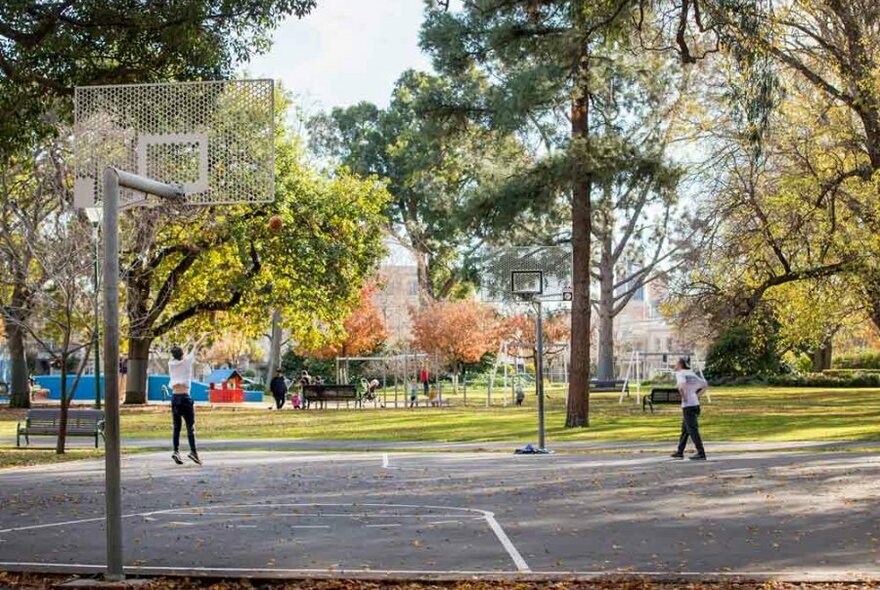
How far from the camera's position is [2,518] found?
1232 centimetres

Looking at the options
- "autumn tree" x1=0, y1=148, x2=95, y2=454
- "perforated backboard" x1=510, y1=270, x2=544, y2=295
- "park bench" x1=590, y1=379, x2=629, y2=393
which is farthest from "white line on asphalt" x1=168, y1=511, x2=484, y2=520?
"park bench" x1=590, y1=379, x2=629, y2=393

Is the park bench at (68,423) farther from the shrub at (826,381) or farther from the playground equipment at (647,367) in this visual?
the shrub at (826,381)

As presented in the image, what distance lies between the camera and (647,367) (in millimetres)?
100938

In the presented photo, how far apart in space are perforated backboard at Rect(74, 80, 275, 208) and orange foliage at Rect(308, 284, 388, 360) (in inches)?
2133

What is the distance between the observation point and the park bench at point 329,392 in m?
45.5

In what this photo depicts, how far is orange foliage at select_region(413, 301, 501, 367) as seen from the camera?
6738 cm

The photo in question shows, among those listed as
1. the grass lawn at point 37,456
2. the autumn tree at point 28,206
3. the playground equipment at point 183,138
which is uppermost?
the autumn tree at point 28,206

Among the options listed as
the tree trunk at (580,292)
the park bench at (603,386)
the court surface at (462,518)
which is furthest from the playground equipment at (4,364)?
the court surface at (462,518)

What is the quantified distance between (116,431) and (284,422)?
27659 mm

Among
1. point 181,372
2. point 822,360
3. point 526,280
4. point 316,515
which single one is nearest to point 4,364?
point 822,360

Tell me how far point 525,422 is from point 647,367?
69.0 m

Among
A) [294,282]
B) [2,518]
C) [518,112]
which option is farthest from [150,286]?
[2,518]

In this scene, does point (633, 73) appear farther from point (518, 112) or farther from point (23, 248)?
point (23, 248)

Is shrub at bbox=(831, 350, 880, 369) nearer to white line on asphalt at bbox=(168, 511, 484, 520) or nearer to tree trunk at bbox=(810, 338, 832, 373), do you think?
tree trunk at bbox=(810, 338, 832, 373)
